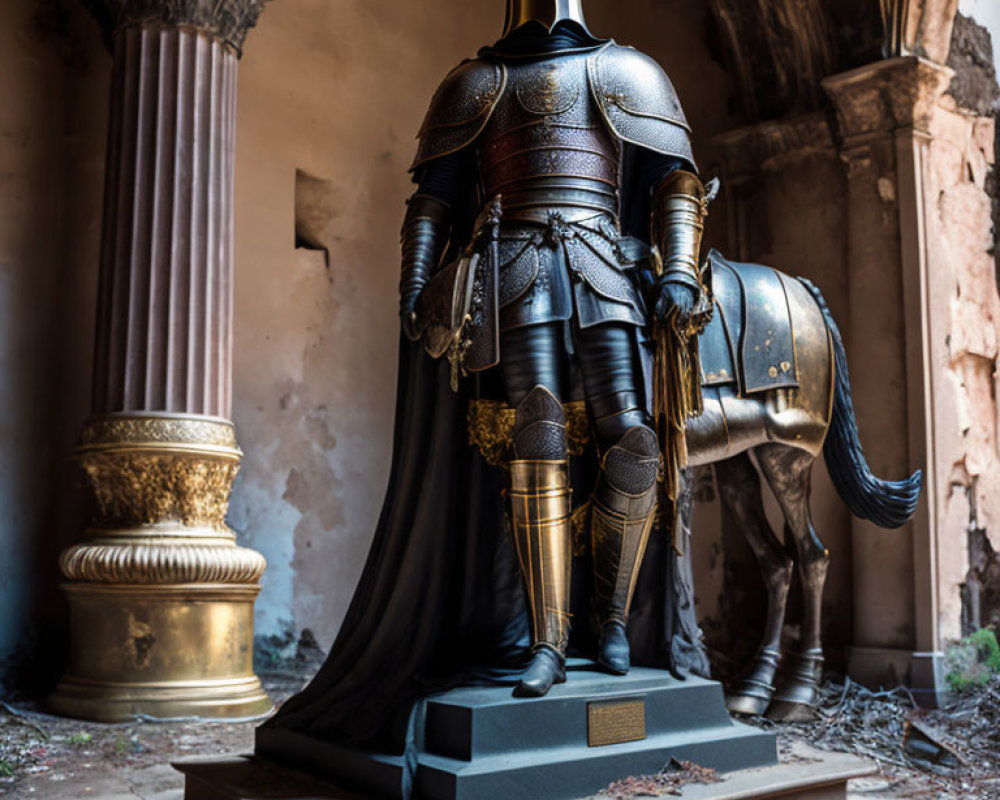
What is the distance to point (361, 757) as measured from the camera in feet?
8.32

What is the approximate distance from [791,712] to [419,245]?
2.66 metres

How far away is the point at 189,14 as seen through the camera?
4.88 meters

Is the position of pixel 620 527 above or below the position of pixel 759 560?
above

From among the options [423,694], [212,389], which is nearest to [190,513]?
[212,389]

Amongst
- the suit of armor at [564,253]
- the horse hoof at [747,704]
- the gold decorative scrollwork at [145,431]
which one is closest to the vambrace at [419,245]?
the suit of armor at [564,253]

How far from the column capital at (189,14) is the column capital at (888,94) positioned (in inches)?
119

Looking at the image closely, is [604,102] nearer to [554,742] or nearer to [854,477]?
[554,742]

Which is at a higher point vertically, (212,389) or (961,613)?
(212,389)

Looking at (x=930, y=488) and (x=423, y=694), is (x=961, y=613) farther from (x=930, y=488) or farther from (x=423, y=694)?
(x=423, y=694)

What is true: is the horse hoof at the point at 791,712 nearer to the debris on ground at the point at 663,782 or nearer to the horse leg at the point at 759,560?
the horse leg at the point at 759,560

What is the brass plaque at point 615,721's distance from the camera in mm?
2572

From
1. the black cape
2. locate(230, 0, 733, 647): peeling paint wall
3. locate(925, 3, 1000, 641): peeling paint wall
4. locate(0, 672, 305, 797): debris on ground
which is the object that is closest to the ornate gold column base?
locate(0, 672, 305, 797): debris on ground

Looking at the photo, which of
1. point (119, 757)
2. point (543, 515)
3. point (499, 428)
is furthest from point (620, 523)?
point (119, 757)

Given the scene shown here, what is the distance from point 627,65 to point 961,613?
363 cm
